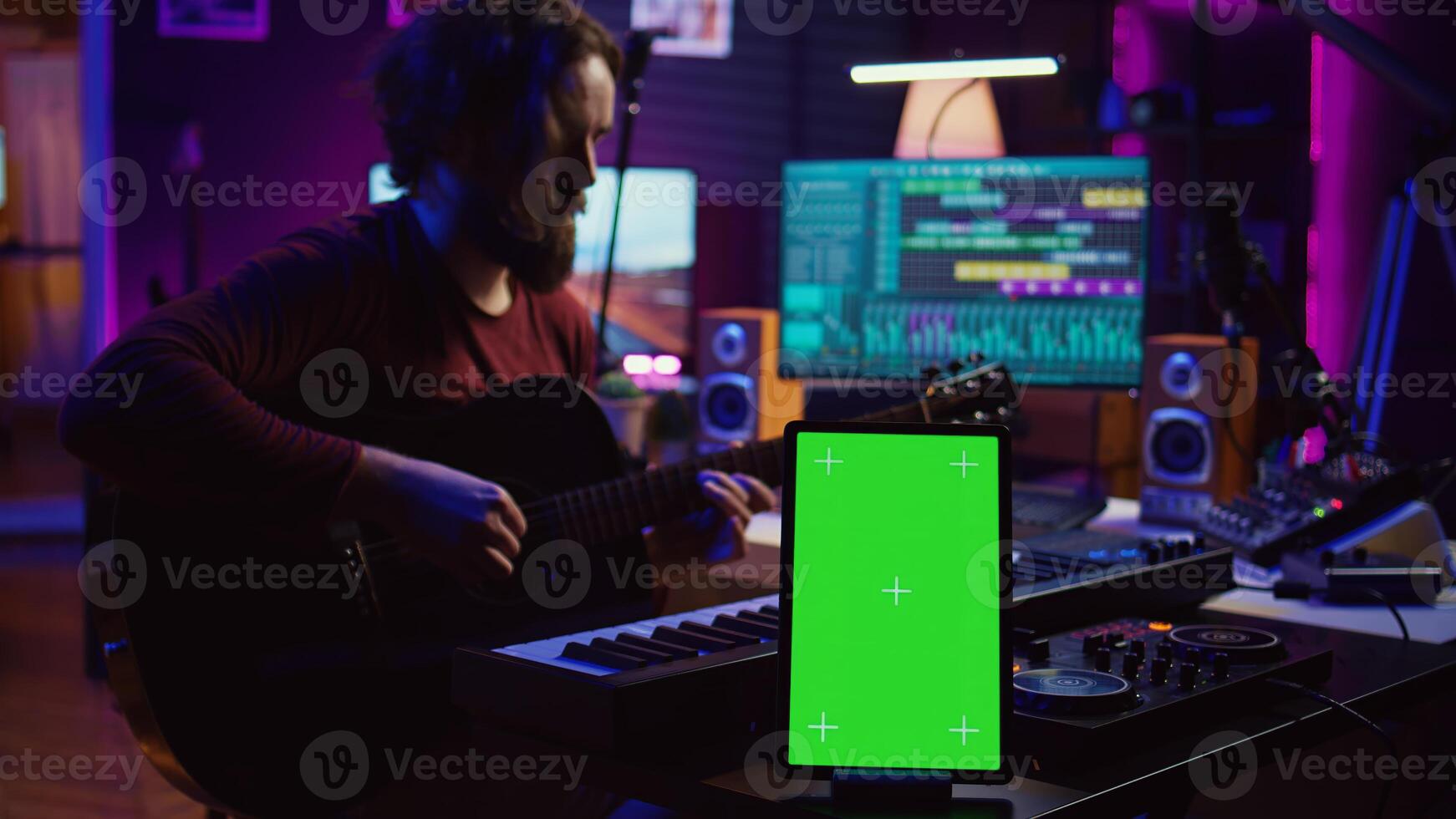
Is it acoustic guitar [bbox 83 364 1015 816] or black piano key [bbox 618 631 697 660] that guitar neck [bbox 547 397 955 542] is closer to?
acoustic guitar [bbox 83 364 1015 816]

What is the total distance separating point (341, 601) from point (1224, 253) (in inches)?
50.3

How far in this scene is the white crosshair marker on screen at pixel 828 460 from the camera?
30.0 inches

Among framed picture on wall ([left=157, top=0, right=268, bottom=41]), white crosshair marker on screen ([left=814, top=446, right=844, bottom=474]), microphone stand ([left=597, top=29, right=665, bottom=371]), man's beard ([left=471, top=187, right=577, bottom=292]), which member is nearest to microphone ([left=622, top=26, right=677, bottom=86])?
microphone stand ([left=597, top=29, right=665, bottom=371])

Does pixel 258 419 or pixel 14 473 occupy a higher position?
pixel 258 419

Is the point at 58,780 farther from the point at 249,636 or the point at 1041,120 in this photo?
the point at 1041,120

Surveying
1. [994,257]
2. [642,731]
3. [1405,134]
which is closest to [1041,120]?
[1405,134]

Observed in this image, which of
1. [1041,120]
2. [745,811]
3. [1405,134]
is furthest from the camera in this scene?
[1041,120]

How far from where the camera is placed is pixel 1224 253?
174 centimetres

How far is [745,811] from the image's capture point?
0.74 metres

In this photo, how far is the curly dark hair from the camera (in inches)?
66.6

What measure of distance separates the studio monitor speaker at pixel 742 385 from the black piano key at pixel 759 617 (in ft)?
4.51

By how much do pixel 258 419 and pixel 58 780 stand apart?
1744mm

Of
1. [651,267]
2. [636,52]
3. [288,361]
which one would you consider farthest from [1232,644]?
[651,267]

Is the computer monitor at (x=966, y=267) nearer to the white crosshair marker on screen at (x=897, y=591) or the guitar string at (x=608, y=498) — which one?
the guitar string at (x=608, y=498)
